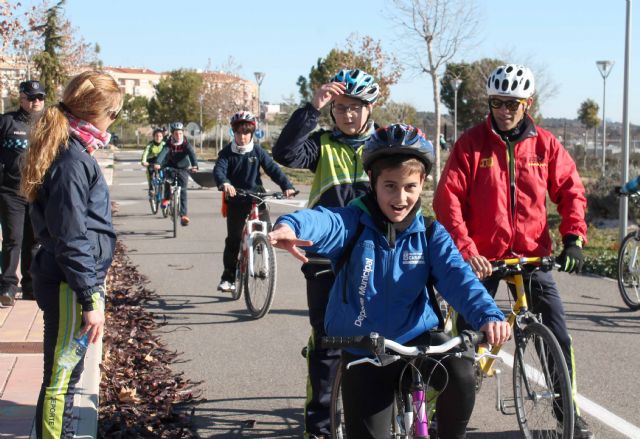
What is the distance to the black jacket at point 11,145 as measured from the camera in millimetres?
7934

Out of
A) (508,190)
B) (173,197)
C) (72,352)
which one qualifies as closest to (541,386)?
(508,190)

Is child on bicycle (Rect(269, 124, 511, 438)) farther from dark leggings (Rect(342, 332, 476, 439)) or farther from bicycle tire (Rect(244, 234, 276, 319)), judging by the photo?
bicycle tire (Rect(244, 234, 276, 319))

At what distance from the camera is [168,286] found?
33.0 feet

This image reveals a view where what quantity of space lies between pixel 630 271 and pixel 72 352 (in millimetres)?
6715

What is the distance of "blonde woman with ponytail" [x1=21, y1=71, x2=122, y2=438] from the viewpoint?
3783 millimetres

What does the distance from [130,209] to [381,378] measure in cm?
1750

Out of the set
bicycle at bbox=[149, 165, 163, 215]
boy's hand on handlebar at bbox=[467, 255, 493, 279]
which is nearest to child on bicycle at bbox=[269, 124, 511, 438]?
boy's hand on handlebar at bbox=[467, 255, 493, 279]

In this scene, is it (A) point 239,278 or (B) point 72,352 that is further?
(A) point 239,278

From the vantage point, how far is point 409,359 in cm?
316

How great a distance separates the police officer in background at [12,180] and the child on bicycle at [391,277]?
5275 mm

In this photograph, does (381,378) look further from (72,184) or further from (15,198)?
(15,198)

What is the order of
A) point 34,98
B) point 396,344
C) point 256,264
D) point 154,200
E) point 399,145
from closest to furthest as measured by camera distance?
point 396,344 < point 399,145 < point 34,98 < point 256,264 < point 154,200

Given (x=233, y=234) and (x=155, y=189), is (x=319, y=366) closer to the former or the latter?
(x=233, y=234)

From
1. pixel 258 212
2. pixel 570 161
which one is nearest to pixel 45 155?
pixel 570 161
